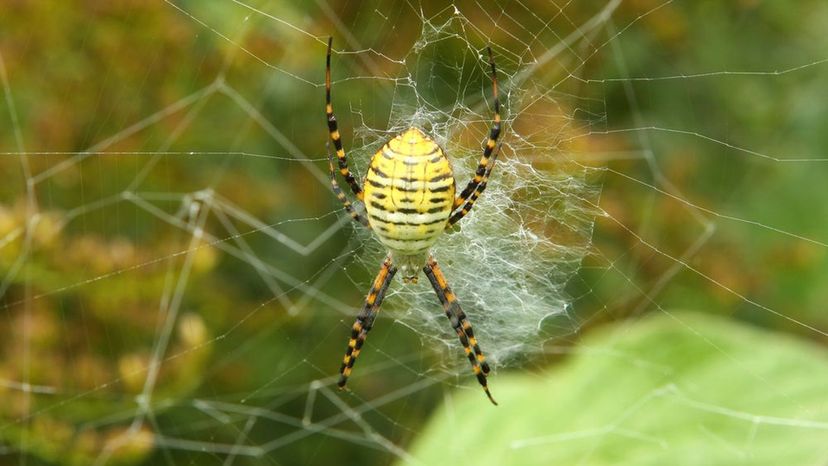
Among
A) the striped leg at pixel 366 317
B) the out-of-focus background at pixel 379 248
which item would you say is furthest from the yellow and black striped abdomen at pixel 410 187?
the striped leg at pixel 366 317

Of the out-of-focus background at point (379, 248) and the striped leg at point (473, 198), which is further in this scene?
the out-of-focus background at point (379, 248)

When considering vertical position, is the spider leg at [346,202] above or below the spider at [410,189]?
below

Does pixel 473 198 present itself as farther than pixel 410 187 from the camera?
Yes

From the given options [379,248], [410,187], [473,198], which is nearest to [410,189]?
[410,187]

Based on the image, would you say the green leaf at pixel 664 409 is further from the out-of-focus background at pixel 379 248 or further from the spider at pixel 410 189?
the spider at pixel 410 189

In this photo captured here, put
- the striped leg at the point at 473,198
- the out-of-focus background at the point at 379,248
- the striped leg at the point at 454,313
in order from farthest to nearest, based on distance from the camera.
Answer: the striped leg at the point at 454,313
the out-of-focus background at the point at 379,248
the striped leg at the point at 473,198

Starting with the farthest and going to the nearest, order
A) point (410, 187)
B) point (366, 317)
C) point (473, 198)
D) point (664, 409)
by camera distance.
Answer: point (366, 317) < point (473, 198) < point (664, 409) < point (410, 187)

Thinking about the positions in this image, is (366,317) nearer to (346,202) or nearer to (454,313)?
(454,313)
